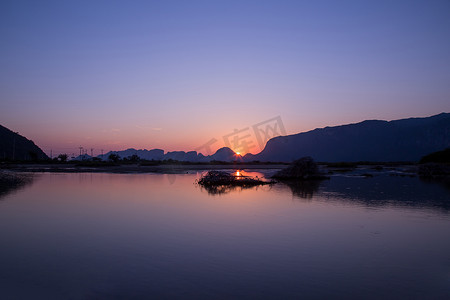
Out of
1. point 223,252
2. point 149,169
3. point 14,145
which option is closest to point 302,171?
point 223,252

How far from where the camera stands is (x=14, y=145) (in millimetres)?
156250

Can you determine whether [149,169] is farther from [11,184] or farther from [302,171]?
[11,184]

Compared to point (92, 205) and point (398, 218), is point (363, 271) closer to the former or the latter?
point (398, 218)

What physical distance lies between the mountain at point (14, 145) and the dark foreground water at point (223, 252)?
160185 millimetres

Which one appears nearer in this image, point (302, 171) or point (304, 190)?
point (304, 190)

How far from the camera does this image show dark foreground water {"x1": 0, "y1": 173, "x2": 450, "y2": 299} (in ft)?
24.1

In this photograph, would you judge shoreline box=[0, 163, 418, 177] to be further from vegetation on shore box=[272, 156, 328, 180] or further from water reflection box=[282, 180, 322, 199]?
water reflection box=[282, 180, 322, 199]

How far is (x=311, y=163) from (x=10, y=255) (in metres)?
39.9

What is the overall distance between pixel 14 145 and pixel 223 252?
178640 mm

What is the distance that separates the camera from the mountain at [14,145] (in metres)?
157

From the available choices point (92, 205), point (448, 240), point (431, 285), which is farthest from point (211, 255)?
point (92, 205)

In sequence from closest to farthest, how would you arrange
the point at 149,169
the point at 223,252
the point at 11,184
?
the point at 223,252, the point at 11,184, the point at 149,169

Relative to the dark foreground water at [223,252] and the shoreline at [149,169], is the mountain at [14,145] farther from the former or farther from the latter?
the dark foreground water at [223,252]

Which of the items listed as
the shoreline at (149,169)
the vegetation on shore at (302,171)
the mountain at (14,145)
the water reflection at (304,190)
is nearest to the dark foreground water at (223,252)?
the water reflection at (304,190)
